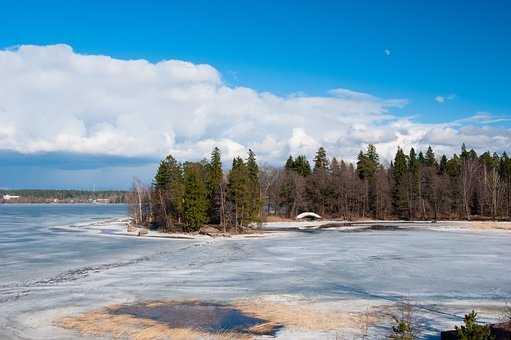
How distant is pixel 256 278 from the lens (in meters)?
26.4

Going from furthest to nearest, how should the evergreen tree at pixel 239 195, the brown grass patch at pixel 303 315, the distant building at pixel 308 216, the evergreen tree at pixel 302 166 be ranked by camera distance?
1. the evergreen tree at pixel 302 166
2. the distant building at pixel 308 216
3. the evergreen tree at pixel 239 195
4. the brown grass patch at pixel 303 315

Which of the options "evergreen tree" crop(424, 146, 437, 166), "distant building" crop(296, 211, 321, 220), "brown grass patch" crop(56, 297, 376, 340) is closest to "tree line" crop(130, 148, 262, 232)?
"distant building" crop(296, 211, 321, 220)

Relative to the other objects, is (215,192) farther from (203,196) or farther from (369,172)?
(369,172)

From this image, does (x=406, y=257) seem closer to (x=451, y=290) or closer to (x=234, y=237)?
(x=451, y=290)

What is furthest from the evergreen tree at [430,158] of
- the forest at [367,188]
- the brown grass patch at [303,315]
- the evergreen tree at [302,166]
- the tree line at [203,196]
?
the brown grass patch at [303,315]

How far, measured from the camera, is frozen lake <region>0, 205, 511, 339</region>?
19.2 metres

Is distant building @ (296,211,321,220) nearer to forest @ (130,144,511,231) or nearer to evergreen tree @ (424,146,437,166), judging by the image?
forest @ (130,144,511,231)

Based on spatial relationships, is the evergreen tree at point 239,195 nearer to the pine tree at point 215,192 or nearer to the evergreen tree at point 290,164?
the pine tree at point 215,192

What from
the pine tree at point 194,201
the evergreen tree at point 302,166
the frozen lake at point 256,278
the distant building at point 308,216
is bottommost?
the frozen lake at point 256,278

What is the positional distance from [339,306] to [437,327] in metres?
4.10

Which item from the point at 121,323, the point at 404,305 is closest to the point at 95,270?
the point at 121,323

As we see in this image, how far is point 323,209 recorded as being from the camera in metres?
109

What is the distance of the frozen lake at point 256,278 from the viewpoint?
1919cm

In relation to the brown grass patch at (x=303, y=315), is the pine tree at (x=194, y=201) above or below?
above
